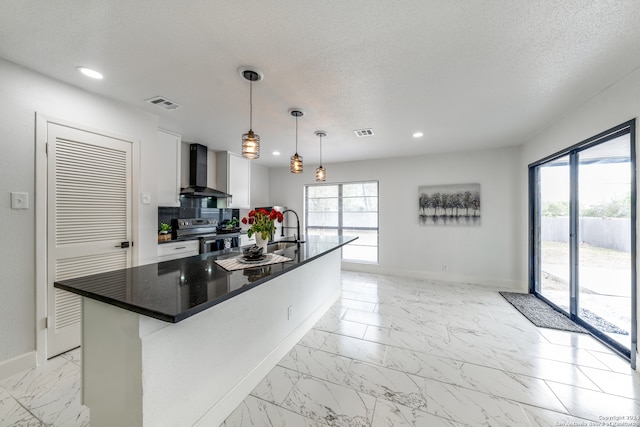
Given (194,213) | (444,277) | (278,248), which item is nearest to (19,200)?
(278,248)

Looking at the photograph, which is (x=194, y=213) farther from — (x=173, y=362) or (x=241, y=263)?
(x=173, y=362)

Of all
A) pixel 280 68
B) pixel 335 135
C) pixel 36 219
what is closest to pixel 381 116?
pixel 335 135

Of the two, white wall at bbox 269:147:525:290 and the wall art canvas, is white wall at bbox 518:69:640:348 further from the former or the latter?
the wall art canvas

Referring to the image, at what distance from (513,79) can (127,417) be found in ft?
11.7

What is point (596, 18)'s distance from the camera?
1465 millimetres

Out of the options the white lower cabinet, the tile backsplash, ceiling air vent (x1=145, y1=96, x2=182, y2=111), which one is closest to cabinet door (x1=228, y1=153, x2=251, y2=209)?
the tile backsplash

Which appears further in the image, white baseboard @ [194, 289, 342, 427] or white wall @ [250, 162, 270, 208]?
white wall @ [250, 162, 270, 208]

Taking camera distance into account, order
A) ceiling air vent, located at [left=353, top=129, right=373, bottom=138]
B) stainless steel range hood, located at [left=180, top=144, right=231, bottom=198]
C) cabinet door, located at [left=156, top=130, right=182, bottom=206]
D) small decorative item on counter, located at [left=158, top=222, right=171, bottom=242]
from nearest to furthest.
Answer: cabinet door, located at [left=156, top=130, right=182, bottom=206], ceiling air vent, located at [left=353, top=129, right=373, bottom=138], small decorative item on counter, located at [left=158, top=222, right=171, bottom=242], stainless steel range hood, located at [left=180, top=144, right=231, bottom=198]

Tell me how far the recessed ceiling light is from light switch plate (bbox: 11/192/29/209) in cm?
113

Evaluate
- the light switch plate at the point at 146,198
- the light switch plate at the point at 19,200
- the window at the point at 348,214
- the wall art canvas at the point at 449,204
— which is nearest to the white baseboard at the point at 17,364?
the light switch plate at the point at 19,200

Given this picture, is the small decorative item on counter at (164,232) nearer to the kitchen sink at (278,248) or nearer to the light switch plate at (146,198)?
the light switch plate at (146,198)

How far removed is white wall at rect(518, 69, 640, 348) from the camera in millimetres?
2035

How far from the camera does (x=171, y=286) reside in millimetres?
1334

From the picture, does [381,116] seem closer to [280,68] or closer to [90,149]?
[280,68]
